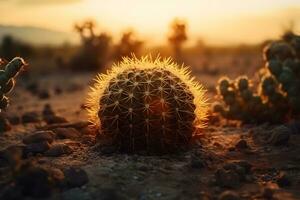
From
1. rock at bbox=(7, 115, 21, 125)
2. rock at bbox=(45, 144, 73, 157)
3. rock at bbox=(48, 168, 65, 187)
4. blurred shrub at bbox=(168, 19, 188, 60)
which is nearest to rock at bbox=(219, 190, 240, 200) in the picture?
rock at bbox=(48, 168, 65, 187)

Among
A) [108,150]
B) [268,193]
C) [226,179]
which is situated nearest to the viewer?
[268,193]

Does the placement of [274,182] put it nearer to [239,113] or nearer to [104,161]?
[104,161]

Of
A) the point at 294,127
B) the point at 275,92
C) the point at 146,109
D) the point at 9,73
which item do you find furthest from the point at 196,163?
the point at 275,92

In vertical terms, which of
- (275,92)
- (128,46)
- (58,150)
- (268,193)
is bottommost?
(268,193)

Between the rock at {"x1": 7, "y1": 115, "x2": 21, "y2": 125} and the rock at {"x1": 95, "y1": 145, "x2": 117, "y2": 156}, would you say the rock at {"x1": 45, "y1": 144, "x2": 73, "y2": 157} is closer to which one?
the rock at {"x1": 95, "y1": 145, "x2": 117, "y2": 156}

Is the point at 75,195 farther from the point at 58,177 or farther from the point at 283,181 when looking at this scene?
the point at 283,181

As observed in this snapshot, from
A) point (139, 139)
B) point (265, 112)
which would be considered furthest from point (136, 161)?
point (265, 112)

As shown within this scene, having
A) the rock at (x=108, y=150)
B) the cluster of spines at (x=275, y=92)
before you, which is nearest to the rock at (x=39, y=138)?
the rock at (x=108, y=150)
